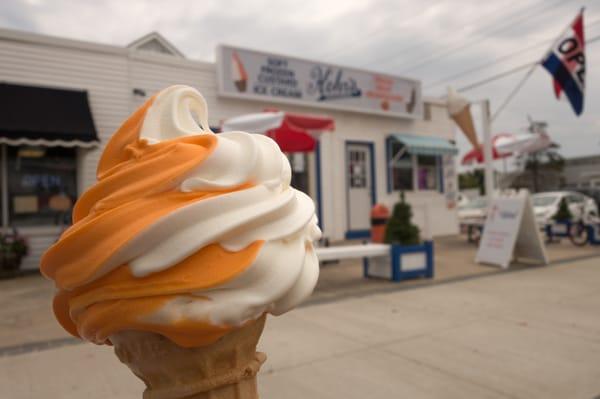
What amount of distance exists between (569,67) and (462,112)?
8.56 feet

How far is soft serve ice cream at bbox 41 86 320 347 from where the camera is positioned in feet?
4.66

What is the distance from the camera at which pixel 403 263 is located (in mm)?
7254

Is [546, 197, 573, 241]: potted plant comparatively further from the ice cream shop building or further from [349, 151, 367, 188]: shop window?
[349, 151, 367, 188]: shop window

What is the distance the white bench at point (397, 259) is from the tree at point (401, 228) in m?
0.13

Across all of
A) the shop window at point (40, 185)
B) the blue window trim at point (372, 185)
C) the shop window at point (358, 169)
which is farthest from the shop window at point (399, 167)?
the shop window at point (40, 185)

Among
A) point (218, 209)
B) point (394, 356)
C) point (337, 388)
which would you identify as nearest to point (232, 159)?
point (218, 209)

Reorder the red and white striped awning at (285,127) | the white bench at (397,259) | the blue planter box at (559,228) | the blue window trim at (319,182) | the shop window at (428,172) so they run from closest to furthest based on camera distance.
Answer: the white bench at (397,259), the red and white striped awning at (285,127), the blue planter box at (559,228), the blue window trim at (319,182), the shop window at (428,172)

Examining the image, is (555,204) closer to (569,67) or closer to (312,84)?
(569,67)

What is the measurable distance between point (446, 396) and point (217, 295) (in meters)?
2.23

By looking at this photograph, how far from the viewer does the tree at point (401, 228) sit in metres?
7.28

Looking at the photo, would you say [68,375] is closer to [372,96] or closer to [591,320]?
[591,320]

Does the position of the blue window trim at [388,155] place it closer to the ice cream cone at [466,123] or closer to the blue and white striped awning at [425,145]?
the blue and white striped awning at [425,145]

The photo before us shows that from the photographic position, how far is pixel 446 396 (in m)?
3.04

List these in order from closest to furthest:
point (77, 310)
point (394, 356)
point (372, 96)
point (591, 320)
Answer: point (77, 310), point (394, 356), point (591, 320), point (372, 96)
